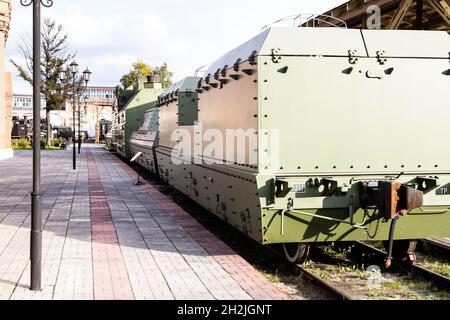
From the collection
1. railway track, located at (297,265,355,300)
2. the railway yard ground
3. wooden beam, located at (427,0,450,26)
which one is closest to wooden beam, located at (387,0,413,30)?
wooden beam, located at (427,0,450,26)

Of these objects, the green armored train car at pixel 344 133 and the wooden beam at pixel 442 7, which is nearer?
the green armored train car at pixel 344 133

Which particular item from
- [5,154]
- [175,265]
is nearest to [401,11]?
[175,265]

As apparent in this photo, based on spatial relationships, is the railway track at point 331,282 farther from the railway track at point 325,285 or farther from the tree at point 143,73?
the tree at point 143,73

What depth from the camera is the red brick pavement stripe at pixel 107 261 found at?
5.85 m

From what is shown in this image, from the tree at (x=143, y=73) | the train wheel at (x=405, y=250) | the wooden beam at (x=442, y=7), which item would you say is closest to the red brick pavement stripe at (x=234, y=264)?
the train wheel at (x=405, y=250)

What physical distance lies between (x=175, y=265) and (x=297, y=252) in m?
1.53

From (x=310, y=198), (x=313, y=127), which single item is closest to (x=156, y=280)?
(x=310, y=198)

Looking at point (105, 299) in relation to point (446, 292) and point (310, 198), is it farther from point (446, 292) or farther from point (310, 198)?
point (446, 292)

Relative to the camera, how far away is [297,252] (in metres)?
Answer: 7.41

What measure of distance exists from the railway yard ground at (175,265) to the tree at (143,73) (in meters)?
50.4

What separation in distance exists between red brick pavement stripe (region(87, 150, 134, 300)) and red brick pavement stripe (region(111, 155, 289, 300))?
1.18 meters

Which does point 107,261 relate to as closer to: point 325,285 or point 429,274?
point 325,285

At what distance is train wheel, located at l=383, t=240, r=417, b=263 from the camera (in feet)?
25.3
